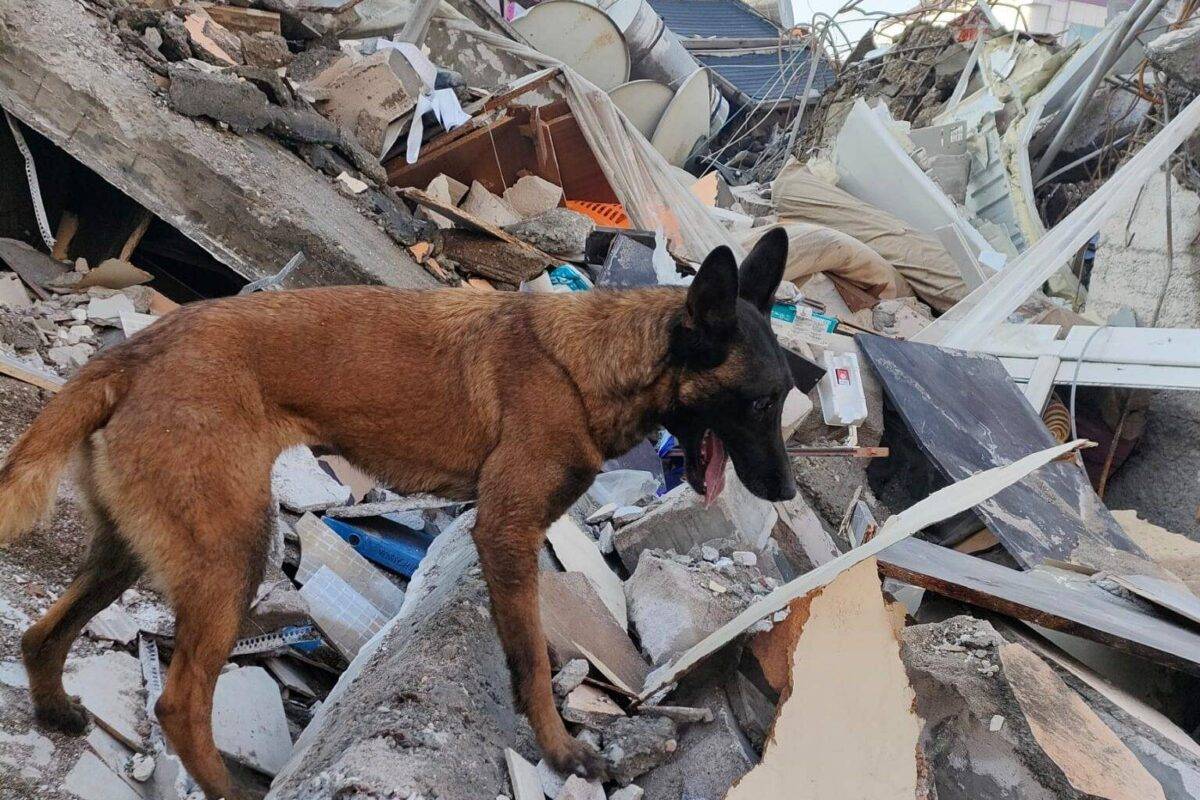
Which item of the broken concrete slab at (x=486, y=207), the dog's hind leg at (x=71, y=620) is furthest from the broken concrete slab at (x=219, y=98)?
the dog's hind leg at (x=71, y=620)

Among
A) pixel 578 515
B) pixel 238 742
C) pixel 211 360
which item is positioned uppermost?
pixel 211 360

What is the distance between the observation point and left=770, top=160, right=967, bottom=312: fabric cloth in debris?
8.80 meters

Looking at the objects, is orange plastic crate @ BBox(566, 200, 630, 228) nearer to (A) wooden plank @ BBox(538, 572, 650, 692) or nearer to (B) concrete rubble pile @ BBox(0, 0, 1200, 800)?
(B) concrete rubble pile @ BBox(0, 0, 1200, 800)

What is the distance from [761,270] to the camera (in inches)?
123

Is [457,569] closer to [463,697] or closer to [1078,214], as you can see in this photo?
[463,697]

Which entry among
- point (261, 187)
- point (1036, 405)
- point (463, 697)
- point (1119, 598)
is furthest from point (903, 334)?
point (463, 697)

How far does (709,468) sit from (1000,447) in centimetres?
310

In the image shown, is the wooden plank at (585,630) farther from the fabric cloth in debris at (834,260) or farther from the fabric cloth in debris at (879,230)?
the fabric cloth in debris at (879,230)

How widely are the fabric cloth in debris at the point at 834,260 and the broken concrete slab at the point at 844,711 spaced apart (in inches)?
212

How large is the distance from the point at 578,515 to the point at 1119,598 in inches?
102

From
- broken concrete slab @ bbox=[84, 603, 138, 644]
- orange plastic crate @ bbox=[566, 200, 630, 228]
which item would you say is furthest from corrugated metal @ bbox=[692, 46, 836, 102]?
broken concrete slab @ bbox=[84, 603, 138, 644]

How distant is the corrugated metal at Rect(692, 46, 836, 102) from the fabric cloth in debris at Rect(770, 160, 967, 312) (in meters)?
5.92

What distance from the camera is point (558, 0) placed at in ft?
37.8

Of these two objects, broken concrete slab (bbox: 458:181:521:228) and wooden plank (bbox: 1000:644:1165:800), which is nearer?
wooden plank (bbox: 1000:644:1165:800)
